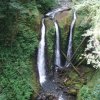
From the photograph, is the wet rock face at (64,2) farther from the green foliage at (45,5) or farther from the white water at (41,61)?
the white water at (41,61)

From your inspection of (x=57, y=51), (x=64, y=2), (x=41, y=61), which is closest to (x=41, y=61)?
(x=41, y=61)

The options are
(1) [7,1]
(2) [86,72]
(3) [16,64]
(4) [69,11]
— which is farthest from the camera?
(4) [69,11]

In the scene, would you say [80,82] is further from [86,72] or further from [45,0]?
[45,0]

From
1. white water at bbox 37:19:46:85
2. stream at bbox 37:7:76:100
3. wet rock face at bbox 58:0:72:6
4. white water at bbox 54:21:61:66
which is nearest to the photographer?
stream at bbox 37:7:76:100

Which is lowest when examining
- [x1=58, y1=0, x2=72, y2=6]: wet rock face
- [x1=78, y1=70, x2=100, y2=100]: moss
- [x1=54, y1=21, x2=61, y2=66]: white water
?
[x1=78, y1=70, x2=100, y2=100]: moss

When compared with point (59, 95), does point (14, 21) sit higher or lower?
higher

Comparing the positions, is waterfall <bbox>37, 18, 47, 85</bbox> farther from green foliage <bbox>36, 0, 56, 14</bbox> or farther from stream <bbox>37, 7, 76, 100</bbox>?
green foliage <bbox>36, 0, 56, 14</bbox>

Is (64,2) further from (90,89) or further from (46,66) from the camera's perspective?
(90,89)

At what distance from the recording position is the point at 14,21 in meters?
11.9

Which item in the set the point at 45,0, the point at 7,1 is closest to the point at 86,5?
the point at 7,1

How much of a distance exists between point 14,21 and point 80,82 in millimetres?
3768

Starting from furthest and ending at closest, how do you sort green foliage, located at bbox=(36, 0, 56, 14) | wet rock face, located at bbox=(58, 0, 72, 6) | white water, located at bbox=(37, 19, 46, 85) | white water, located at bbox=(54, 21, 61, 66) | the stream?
1. wet rock face, located at bbox=(58, 0, 72, 6)
2. green foliage, located at bbox=(36, 0, 56, 14)
3. white water, located at bbox=(54, 21, 61, 66)
4. white water, located at bbox=(37, 19, 46, 85)
5. the stream

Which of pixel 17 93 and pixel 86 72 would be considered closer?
pixel 17 93

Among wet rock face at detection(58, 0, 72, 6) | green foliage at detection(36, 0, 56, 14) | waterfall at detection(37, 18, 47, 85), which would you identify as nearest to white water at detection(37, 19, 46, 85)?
waterfall at detection(37, 18, 47, 85)
